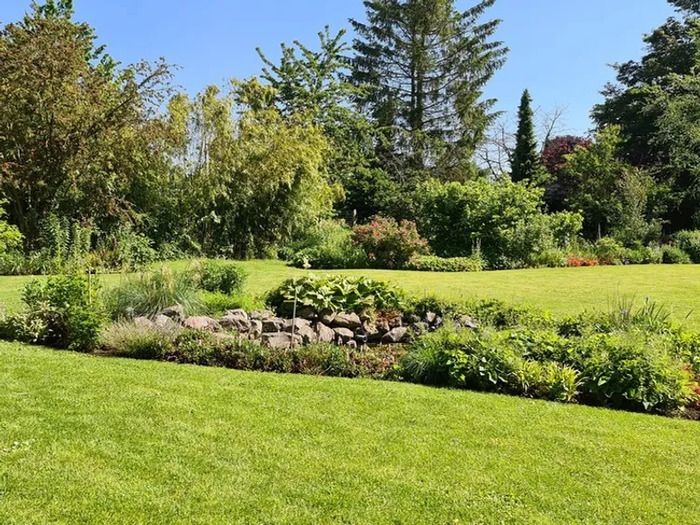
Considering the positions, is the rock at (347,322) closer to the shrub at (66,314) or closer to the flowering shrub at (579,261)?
the shrub at (66,314)

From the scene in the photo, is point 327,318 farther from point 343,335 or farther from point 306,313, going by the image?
point 343,335

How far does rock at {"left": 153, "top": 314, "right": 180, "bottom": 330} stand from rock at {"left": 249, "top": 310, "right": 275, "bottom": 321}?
2.88ft

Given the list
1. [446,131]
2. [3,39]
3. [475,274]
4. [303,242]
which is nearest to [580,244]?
[475,274]

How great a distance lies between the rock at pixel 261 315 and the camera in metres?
6.17

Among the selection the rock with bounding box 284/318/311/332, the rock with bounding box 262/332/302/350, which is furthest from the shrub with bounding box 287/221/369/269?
the rock with bounding box 262/332/302/350

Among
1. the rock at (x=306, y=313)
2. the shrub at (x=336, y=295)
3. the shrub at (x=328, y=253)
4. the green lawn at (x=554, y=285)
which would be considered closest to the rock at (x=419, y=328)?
the shrub at (x=336, y=295)

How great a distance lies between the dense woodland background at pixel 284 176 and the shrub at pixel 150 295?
2978 mm

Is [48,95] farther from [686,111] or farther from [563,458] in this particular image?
[686,111]

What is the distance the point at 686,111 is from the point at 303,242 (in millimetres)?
15814

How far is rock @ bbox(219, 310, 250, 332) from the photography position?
5867mm

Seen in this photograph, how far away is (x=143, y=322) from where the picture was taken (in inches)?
220

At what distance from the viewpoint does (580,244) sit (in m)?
17.2

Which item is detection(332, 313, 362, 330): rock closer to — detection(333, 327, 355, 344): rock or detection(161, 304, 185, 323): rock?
detection(333, 327, 355, 344): rock

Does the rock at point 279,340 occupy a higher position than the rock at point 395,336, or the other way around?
the rock at point 279,340
